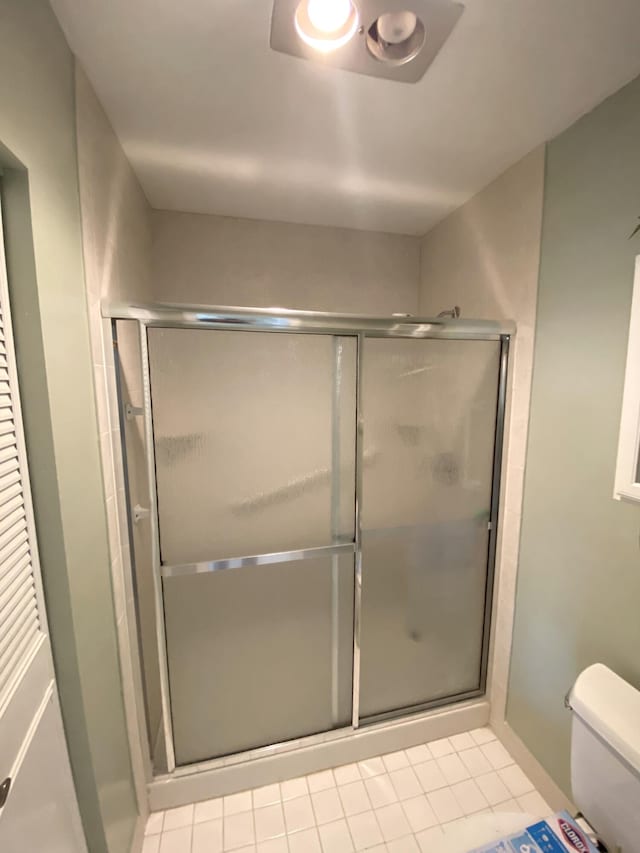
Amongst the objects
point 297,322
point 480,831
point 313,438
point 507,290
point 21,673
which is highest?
point 507,290

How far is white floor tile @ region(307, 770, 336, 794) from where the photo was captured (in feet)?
4.46

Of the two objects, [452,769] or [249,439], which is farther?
[452,769]

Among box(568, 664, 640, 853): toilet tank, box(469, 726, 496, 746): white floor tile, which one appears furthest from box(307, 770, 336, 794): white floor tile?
box(568, 664, 640, 853): toilet tank

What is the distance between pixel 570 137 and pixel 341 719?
226 cm

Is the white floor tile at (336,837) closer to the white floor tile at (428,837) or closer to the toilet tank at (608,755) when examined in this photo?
the white floor tile at (428,837)

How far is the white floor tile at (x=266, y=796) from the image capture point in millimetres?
1311

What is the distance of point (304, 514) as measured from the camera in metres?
1.33

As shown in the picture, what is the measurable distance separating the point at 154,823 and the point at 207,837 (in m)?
0.20

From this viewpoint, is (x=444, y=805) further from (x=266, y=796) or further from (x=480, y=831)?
(x=266, y=796)

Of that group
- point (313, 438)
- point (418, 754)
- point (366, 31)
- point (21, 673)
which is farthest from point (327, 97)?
point (418, 754)

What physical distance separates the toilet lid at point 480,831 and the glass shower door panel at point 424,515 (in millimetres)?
519

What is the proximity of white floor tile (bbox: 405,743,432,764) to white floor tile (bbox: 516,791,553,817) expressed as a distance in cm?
33

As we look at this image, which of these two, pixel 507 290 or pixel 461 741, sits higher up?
pixel 507 290

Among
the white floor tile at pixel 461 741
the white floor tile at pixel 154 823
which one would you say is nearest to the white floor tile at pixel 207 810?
the white floor tile at pixel 154 823
